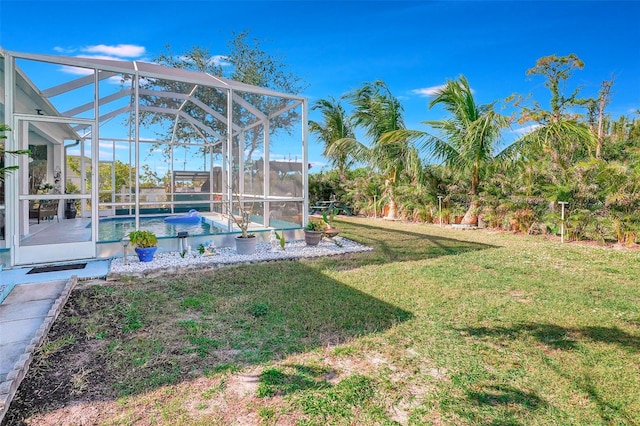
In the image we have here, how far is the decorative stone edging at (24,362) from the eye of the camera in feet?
7.26

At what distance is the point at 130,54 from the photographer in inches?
529

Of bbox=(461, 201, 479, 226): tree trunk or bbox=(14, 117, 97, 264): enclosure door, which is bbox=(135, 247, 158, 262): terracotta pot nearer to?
bbox=(14, 117, 97, 264): enclosure door

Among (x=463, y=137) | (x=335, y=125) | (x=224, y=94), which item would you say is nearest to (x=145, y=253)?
(x=224, y=94)

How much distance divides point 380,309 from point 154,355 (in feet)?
7.53

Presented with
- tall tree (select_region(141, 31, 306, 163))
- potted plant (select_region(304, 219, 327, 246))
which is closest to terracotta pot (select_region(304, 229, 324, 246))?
potted plant (select_region(304, 219, 327, 246))

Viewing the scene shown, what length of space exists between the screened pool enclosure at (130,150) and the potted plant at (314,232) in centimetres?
54

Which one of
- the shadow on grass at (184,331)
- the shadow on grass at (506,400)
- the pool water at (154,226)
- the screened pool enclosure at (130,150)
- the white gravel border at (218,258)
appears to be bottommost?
the shadow on grass at (506,400)

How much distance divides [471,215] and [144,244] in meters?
9.49

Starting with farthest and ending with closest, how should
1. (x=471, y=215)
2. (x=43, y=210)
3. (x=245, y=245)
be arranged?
(x=471, y=215) → (x=43, y=210) → (x=245, y=245)

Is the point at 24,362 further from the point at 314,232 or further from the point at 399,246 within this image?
the point at 399,246

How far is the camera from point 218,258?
6395 mm

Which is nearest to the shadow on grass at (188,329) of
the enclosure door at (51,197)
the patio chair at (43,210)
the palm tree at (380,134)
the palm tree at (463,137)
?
the enclosure door at (51,197)

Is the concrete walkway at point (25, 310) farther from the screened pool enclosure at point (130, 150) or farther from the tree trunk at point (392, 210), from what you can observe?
the tree trunk at point (392, 210)

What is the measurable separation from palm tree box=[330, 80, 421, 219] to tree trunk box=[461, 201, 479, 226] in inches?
84.9
